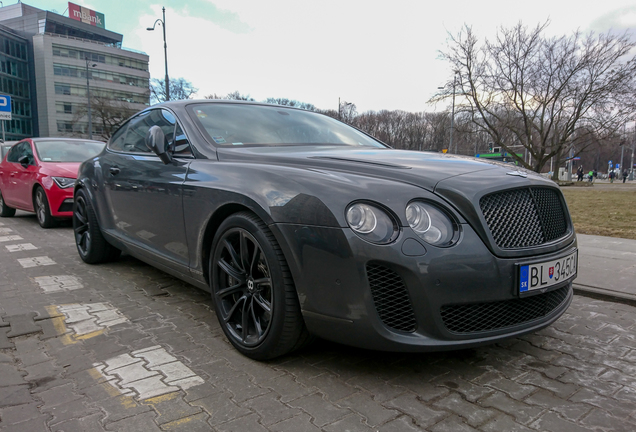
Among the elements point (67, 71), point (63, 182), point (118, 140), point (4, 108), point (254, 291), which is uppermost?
point (67, 71)

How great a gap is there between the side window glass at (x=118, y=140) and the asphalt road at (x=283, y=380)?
5.49ft

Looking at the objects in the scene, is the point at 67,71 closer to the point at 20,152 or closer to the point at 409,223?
the point at 20,152

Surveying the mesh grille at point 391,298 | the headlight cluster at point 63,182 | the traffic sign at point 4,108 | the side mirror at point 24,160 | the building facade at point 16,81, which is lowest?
the mesh grille at point 391,298

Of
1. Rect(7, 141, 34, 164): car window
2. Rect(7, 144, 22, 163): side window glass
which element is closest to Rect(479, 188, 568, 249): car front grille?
Rect(7, 141, 34, 164): car window

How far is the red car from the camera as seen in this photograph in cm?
726

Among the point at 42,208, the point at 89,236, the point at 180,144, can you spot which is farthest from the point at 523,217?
the point at 42,208

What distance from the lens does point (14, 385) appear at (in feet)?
7.61

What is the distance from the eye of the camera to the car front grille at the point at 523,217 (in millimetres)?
2209

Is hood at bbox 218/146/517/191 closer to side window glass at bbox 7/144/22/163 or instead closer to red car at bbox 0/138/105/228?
red car at bbox 0/138/105/228

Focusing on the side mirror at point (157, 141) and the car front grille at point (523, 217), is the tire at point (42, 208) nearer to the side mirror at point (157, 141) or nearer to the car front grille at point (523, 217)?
the side mirror at point (157, 141)

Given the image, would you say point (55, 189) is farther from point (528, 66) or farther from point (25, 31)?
point (25, 31)

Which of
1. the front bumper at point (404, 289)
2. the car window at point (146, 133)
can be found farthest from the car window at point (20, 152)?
the front bumper at point (404, 289)

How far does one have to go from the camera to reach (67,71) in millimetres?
72438

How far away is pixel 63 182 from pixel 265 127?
514 cm
